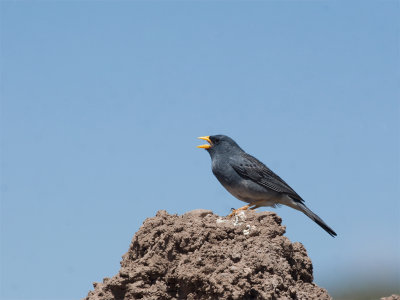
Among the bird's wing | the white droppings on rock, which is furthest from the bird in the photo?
the white droppings on rock

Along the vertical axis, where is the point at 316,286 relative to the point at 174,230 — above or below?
below

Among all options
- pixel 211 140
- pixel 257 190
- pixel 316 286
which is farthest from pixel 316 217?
pixel 316 286

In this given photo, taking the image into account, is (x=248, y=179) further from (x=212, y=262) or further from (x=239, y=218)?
(x=212, y=262)

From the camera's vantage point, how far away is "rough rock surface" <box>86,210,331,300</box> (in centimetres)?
675

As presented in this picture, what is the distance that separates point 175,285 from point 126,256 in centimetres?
93

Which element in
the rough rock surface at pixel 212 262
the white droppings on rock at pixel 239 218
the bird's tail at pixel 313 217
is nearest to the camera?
the rough rock surface at pixel 212 262

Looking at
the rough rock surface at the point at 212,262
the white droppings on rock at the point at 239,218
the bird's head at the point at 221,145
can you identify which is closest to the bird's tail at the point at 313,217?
the bird's head at the point at 221,145

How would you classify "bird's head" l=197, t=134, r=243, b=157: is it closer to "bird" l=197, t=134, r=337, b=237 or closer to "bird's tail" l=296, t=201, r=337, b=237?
"bird" l=197, t=134, r=337, b=237

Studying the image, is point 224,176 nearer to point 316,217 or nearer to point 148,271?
point 316,217

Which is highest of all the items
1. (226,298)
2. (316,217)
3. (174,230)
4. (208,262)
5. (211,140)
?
(211,140)

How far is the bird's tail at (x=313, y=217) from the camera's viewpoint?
444 inches

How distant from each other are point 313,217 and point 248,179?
1.42 meters

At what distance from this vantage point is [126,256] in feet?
25.5

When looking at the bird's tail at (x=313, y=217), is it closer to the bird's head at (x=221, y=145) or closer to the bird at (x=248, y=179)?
the bird at (x=248, y=179)
